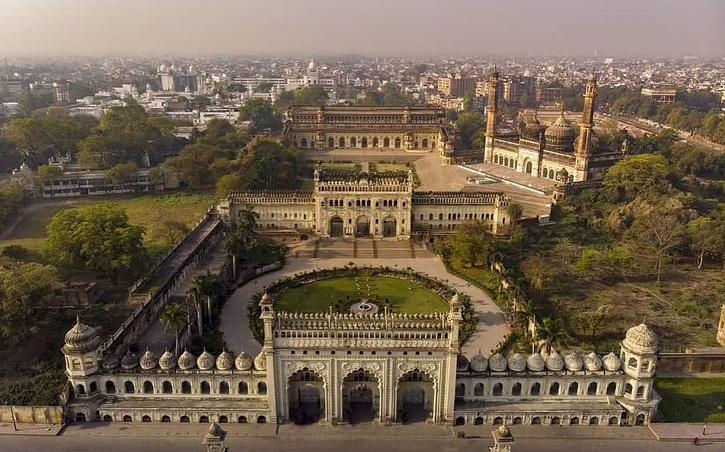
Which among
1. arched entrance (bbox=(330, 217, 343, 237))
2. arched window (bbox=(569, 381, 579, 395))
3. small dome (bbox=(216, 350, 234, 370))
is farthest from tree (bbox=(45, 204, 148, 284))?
arched window (bbox=(569, 381, 579, 395))

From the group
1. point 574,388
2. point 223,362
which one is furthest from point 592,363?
point 223,362

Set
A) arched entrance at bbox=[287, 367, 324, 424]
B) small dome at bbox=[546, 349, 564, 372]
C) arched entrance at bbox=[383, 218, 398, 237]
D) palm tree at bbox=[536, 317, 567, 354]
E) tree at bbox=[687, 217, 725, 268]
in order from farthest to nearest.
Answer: arched entrance at bbox=[383, 218, 398, 237] → tree at bbox=[687, 217, 725, 268] → palm tree at bbox=[536, 317, 567, 354] → small dome at bbox=[546, 349, 564, 372] → arched entrance at bbox=[287, 367, 324, 424]

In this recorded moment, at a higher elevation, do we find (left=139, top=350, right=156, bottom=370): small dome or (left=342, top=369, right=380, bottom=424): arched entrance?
(left=139, top=350, right=156, bottom=370): small dome

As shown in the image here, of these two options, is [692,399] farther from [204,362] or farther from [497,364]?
[204,362]

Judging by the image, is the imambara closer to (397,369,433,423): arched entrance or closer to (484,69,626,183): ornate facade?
(397,369,433,423): arched entrance

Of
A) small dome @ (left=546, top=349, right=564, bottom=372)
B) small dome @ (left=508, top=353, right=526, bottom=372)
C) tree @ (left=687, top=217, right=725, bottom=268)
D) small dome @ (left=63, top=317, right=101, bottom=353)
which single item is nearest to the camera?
small dome @ (left=63, top=317, right=101, bottom=353)

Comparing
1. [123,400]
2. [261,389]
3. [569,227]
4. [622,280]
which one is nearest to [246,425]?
[261,389]
